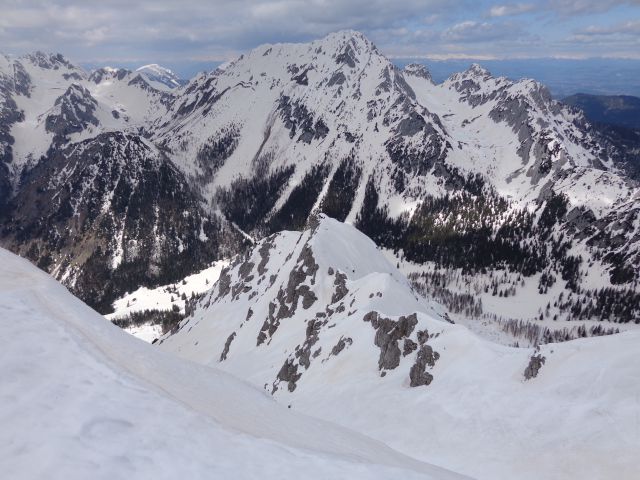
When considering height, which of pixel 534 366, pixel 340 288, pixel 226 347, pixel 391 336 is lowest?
pixel 226 347

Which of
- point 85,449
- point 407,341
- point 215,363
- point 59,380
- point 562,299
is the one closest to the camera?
point 85,449

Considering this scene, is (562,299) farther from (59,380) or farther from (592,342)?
(59,380)

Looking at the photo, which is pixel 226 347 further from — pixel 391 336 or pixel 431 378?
pixel 431 378

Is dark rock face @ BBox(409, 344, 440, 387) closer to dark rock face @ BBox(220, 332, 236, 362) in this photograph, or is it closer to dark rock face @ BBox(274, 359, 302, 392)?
dark rock face @ BBox(274, 359, 302, 392)

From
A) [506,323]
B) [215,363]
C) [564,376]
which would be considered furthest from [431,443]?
[506,323]

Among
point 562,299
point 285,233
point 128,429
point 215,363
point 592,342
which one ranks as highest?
point 128,429

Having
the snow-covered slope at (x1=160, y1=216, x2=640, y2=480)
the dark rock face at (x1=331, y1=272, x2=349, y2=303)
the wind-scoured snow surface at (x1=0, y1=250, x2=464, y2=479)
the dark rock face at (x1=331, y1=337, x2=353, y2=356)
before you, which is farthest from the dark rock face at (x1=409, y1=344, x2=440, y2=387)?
the dark rock face at (x1=331, y1=272, x2=349, y2=303)

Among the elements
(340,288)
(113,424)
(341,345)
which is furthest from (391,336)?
(113,424)
